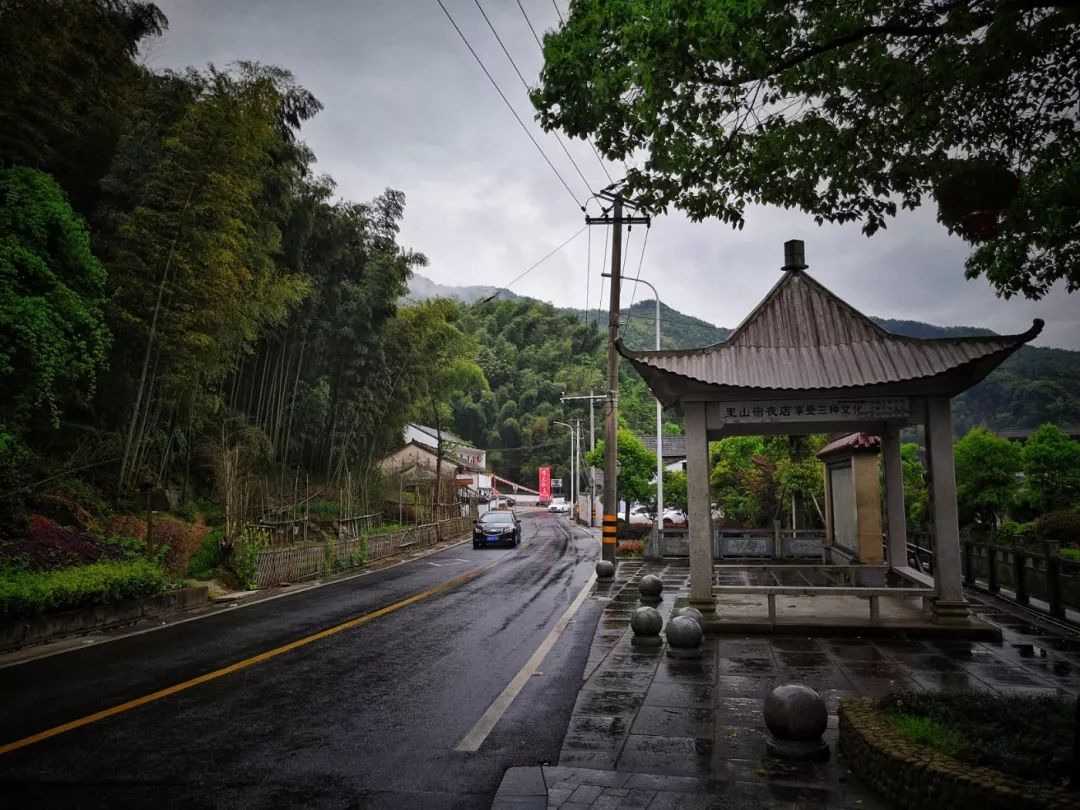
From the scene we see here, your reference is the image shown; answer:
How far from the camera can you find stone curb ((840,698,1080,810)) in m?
3.29

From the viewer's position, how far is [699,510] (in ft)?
32.5

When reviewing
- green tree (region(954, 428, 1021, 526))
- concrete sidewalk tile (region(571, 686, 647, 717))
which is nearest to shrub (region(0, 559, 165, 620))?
concrete sidewalk tile (region(571, 686, 647, 717))

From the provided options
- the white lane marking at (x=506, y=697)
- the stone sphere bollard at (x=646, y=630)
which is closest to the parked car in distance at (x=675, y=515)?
the white lane marking at (x=506, y=697)

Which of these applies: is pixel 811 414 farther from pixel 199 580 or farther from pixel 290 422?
pixel 290 422

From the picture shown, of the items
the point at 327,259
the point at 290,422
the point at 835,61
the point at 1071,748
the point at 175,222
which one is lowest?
the point at 1071,748

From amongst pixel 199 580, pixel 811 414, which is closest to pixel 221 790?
pixel 811 414

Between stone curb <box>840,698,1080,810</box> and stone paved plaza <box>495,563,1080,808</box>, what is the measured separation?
14 centimetres

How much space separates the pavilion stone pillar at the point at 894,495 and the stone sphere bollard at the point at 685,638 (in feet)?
18.0

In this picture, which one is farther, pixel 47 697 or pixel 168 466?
pixel 168 466

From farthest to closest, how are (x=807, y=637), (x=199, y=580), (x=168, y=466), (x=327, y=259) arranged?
(x=327, y=259) < (x=168, y=466) < (x=199, y=580) < (x=807, y=637)

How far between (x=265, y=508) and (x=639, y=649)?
12371mm

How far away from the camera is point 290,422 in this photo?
22906mm

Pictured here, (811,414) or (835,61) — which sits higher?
(835,61)

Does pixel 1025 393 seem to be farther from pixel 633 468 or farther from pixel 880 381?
pixel 880 381
